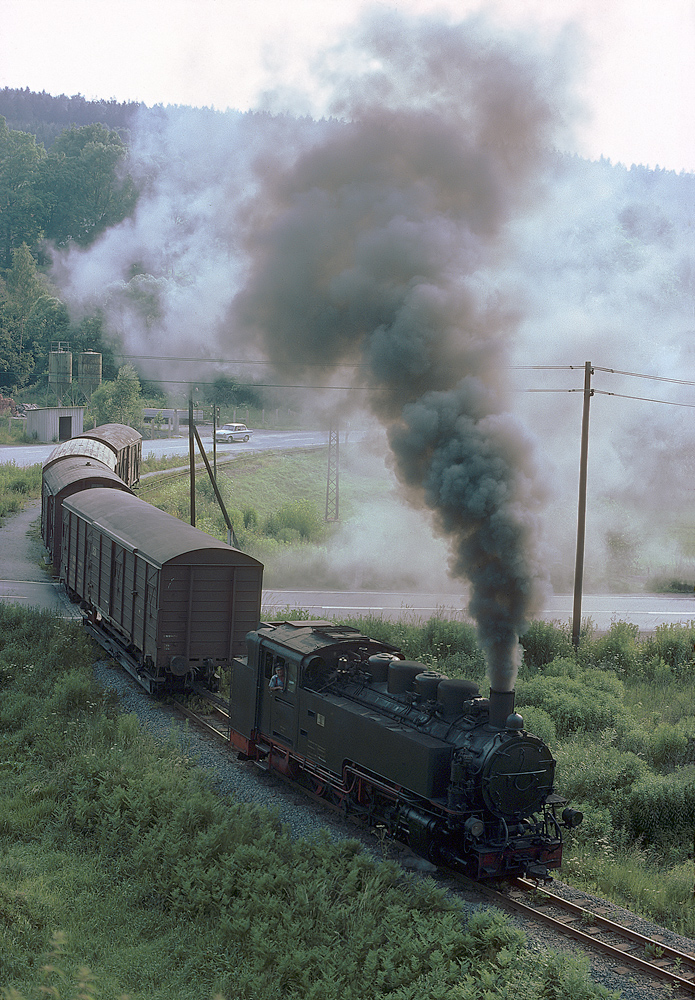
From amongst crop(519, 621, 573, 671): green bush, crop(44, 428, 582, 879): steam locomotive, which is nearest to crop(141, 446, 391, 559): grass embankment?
crop(519, 621, 573, 671): green bush

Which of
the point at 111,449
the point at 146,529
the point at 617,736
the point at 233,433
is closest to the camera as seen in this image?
the point at 617,736

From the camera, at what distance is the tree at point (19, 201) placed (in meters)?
69.1

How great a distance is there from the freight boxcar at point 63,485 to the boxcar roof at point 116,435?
467 cm

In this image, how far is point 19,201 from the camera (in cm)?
7012

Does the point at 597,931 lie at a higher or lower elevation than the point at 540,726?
lower

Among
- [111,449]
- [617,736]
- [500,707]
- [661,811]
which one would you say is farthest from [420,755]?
[111,449]

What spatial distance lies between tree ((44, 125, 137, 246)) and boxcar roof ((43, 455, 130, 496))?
2042 inches

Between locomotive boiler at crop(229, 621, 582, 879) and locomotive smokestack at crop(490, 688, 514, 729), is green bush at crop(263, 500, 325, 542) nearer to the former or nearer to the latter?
locomotive boiler at crop(229, 621, 582, 879)

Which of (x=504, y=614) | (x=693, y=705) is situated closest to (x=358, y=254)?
(x=504, y=614)

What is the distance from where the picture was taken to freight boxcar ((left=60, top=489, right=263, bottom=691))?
47.6 ft

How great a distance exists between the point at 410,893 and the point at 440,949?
926mm

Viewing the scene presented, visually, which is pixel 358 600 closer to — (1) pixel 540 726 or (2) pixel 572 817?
(1) pixel 540 726

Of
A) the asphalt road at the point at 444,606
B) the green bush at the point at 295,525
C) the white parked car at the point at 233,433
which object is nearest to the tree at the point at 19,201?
the white parked car at the point at 233,433

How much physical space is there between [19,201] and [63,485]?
57.7 metres
